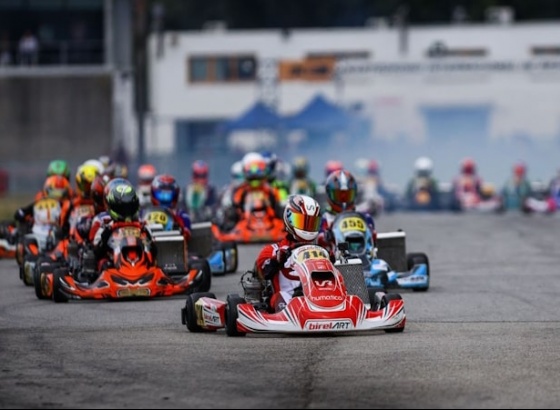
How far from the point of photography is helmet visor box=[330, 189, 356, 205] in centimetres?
1661

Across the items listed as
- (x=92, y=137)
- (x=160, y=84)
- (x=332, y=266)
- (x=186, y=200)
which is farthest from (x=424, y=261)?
(x=160, y=84)

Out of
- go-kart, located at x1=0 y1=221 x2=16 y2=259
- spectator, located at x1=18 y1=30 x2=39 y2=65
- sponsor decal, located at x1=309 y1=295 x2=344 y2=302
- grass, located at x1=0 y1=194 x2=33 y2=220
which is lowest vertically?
grass, located at x1=0 y1=194 x2=33 y2=220

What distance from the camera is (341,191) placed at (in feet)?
54.5

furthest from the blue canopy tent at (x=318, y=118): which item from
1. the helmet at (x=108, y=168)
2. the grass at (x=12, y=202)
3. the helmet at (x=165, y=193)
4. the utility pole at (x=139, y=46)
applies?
the helmet at (x=165, y=193)

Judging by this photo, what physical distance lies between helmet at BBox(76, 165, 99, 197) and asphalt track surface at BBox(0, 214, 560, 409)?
7.15 feet

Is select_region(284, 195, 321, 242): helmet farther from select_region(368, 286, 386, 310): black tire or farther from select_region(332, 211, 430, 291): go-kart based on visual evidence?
select_region(332, 211, 430, 291): go-kart

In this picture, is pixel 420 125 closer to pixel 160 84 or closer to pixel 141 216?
pixel 160 84

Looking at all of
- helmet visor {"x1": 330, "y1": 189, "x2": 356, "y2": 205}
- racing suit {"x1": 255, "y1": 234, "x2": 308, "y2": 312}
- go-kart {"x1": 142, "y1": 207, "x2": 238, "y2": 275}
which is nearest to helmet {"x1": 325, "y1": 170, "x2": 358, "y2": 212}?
helmet visor {"x1": 330, "y1": 189, "x2": 356, "y2": 205}

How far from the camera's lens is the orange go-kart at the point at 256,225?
78.4 ft

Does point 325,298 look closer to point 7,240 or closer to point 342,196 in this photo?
point 342,196

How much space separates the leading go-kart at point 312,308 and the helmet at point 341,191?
13.3 feet

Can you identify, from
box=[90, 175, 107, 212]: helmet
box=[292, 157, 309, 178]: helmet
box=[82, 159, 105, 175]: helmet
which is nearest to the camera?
box=[90, 175, 107, 212]: helmet

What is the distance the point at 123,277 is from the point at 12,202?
2448 cm

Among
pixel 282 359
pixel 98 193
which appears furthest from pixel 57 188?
pixel 282 359
